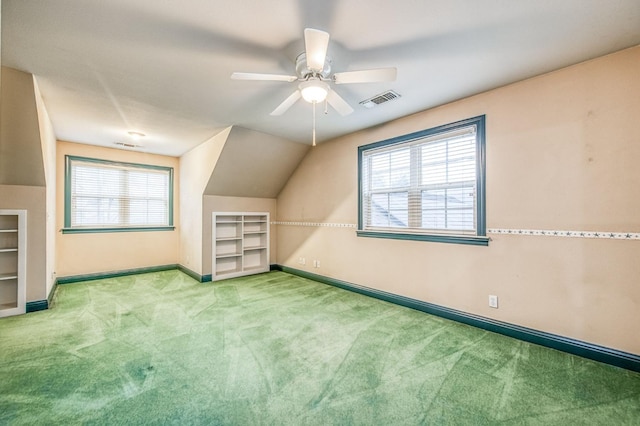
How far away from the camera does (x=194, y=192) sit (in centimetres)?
518

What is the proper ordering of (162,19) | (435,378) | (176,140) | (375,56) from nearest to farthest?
(162,19) < (435,378) < (375,56) < (176,140)

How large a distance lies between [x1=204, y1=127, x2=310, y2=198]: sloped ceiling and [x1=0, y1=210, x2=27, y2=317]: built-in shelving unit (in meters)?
2.35

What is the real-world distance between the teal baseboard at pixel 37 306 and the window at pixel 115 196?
68.9 inches

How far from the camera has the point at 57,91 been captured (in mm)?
2836

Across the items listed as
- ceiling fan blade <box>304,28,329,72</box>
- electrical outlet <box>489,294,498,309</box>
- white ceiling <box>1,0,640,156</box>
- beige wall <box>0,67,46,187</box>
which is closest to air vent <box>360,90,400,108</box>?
white ceiling <box>1,0,640,156</box>

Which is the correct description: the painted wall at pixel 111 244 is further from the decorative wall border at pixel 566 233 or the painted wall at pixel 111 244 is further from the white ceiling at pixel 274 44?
the decorative wall border at pixel 566 233

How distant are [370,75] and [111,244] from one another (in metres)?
5.63

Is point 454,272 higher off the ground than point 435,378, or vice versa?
point 454,272

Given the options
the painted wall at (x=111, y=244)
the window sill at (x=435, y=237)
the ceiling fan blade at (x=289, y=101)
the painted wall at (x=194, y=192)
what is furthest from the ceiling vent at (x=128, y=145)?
the window sill at (x=435, y=237)

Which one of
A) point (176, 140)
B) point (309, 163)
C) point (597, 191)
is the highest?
→ point (176, 140)

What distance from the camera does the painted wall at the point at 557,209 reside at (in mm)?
2162

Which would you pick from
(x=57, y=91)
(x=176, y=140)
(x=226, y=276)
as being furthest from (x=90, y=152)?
(x=226, y=276)

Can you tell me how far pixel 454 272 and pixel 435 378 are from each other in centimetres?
141

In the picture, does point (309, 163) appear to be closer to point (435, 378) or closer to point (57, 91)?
point (57, 91)
